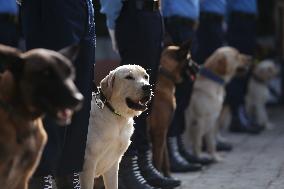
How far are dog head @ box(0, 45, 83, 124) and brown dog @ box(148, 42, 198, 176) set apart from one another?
279 centimetres

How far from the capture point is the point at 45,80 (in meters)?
3.04

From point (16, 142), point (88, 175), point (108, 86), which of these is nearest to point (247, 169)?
point (108, 86)

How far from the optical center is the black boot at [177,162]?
6391 millimetres

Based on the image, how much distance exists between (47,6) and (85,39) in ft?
0.94

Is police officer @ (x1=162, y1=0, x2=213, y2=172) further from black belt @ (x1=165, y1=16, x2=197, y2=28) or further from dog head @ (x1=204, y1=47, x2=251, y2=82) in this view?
Answer: dog head @ (x1=204, y1=47, x2=251, y2=82)

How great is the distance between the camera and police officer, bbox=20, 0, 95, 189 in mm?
3961

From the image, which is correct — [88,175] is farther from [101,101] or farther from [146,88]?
[146,88]

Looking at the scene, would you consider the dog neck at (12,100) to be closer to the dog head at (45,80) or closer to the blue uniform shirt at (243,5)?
the dog head at (45,80)

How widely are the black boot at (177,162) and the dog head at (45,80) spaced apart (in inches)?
133

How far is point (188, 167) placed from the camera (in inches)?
252

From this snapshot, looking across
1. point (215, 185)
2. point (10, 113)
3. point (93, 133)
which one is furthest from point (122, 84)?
point (10, 113)

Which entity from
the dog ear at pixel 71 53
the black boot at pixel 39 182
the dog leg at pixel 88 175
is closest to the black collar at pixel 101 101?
the dog leg at pixel 88 175

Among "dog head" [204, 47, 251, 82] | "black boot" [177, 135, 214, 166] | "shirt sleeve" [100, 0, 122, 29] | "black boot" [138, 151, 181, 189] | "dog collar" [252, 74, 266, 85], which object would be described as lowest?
"black boot" [177, 135, 214, 166]

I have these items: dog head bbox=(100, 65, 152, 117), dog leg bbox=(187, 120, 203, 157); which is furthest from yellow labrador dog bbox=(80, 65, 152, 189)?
dog leg bbox=(187, 120, 203, 157)
